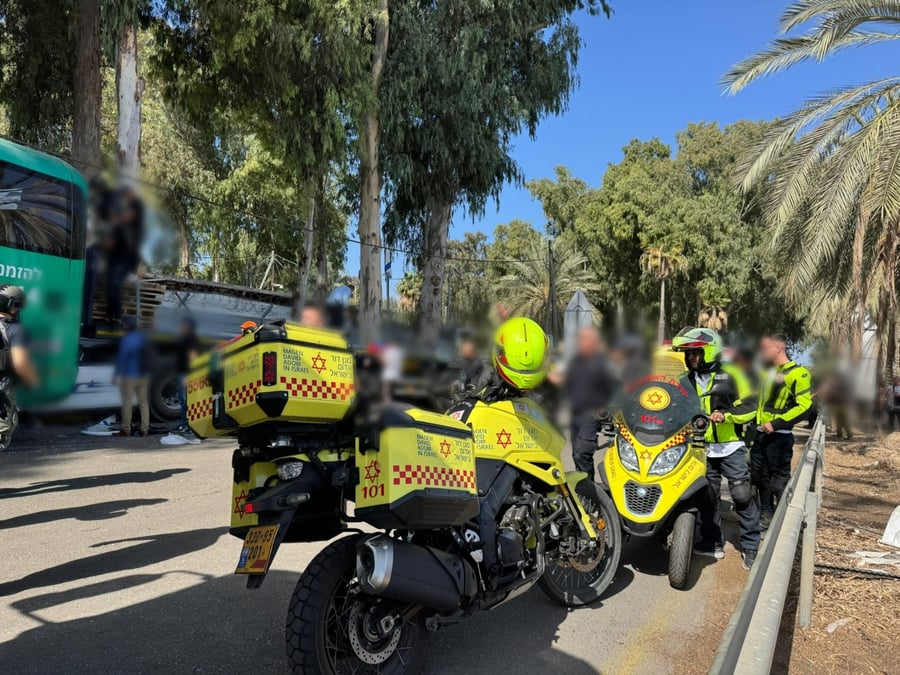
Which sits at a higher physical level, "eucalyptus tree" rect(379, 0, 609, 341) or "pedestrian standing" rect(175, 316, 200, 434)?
"eucalyptus tree" rect(379, 0, 609, 341)

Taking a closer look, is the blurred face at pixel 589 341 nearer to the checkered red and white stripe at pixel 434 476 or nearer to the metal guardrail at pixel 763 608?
the checkered red and white stripe at pixel 434 476

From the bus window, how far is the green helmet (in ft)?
17.2

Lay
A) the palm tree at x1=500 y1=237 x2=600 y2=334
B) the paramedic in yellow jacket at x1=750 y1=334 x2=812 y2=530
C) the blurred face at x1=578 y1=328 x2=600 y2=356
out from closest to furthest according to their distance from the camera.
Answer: the blurred face at x1=578 y1=328 x2=600 y2=356
the paramedic in yellow jacket at x1=750 y1=334 x2=812 y2=530
the palm tree at x1=500 y1=237 x2=600 y2=334

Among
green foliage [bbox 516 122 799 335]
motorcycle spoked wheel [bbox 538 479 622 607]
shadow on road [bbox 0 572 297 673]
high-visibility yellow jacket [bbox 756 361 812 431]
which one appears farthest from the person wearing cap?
green foliage [bbox 516 122 799 335]

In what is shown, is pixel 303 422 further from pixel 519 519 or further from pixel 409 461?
pixel 519 519

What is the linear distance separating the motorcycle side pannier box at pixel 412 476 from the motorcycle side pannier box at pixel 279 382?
0.30m

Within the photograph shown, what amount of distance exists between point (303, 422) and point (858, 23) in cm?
1091

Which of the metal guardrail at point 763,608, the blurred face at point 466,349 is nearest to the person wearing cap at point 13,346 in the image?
the blurred face at point 466,349

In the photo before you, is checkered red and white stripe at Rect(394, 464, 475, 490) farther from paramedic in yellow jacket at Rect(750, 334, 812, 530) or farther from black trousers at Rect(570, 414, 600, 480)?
black trousers at Rect(570, 414, 600, 480)

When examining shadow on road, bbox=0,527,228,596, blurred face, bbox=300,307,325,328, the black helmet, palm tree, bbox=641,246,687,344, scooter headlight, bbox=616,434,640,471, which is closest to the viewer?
the black helmet

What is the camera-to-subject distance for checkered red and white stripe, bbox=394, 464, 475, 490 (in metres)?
2.88

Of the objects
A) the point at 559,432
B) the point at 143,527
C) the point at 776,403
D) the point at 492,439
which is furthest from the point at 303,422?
the point at 776,403

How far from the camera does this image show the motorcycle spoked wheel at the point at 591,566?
4316 millimetres

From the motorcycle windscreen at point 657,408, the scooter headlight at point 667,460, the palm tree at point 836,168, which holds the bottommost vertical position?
the scooter headlight at point 667,460
